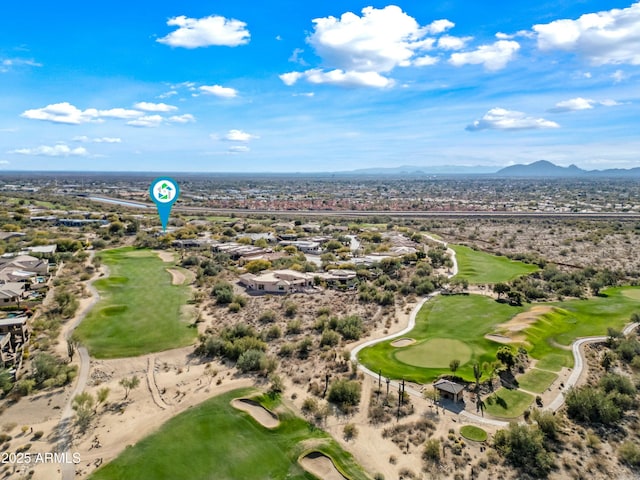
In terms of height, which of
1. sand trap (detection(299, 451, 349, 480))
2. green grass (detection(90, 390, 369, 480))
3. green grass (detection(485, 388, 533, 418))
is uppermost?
green grass (detection(485, 388, 533, 418))

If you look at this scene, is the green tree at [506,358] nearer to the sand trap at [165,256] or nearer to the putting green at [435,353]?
the putting green at [435,353]

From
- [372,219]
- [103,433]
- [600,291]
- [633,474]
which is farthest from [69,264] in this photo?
[372,219]

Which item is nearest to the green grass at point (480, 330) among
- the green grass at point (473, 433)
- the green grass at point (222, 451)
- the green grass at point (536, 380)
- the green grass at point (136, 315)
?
the green grass at point (536, 380)

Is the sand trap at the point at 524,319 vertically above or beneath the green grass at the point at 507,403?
above

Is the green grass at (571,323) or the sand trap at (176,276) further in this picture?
the sand trap at (176,276)

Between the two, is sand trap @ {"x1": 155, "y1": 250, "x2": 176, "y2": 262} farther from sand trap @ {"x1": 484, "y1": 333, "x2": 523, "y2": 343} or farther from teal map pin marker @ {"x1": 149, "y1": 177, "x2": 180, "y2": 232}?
sand trap @ {"x1": 484, "y1": 333, "x2": 523, "y2": 343}

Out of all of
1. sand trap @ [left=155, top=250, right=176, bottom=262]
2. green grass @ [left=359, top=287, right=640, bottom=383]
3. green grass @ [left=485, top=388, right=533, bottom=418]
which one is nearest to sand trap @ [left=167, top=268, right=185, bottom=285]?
sand trap @ [left=155, top=250, right=176, bottom=262]

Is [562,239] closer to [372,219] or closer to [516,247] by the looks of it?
[516,247]

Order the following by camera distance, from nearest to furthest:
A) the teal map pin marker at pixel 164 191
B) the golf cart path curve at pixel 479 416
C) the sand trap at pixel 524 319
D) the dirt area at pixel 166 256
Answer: the golf cart path curve at pixel 479 416, the teal map pin marker at pixel 164 191, the sand trap at pixel 524 319, the dirt area at pixel 166 256
